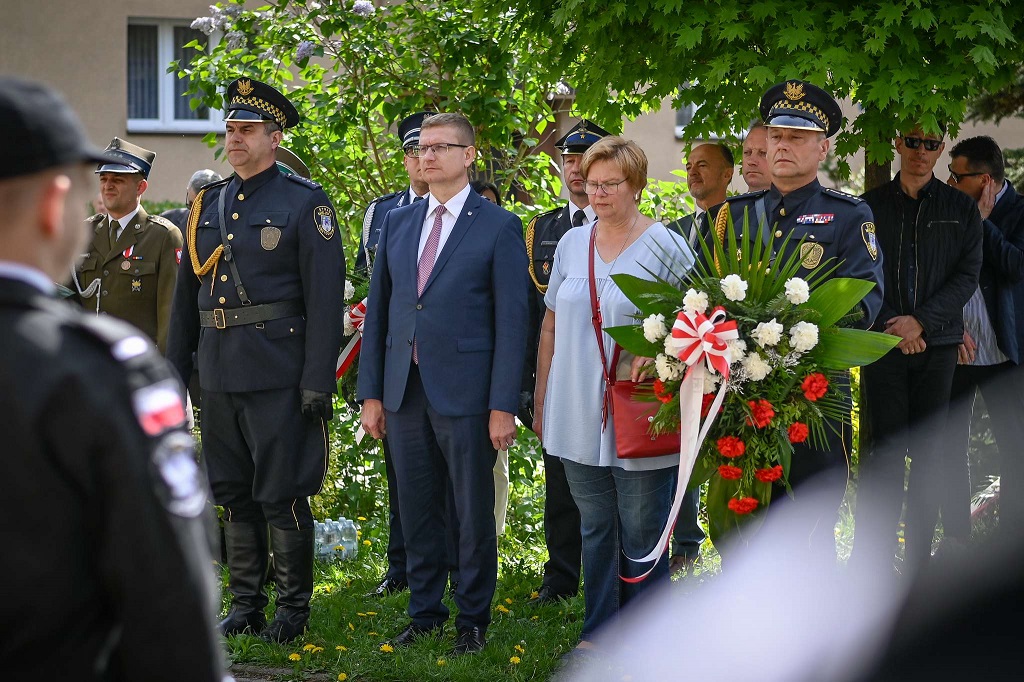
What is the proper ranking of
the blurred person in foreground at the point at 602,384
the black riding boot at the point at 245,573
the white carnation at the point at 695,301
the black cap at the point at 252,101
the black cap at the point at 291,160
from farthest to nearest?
the black cap at the point at 291,160
the black riding boot at the point at 245,573
the black cap at the point at 252,101
the blurred person in foreground at the point at 602,384
the white carnation at the point at 695,301

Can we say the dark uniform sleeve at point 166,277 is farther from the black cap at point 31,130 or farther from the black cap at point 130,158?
the black cap at point 31,130

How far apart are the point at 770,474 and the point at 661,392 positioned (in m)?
0.50

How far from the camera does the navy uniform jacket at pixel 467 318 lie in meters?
5.01

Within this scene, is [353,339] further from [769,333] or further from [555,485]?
[769,333]

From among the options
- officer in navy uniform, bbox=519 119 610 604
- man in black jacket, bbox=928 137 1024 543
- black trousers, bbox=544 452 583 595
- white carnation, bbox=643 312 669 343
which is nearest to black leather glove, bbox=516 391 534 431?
officer in navy uniform, bbox=519 119 610 604

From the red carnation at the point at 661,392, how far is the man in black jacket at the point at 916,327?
6.66 feet

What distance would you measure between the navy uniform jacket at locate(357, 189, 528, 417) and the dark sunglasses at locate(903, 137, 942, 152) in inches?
87.1

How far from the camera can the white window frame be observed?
1591cm

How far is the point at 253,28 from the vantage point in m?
8.23

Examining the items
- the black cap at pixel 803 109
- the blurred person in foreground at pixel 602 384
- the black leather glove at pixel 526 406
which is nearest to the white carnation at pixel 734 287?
the blurred person in foreground at pixel 602 384

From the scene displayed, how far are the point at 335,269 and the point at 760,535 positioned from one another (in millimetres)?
2153

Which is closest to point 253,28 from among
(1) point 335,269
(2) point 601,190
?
(1) point 335,269

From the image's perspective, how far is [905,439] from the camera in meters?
6.07

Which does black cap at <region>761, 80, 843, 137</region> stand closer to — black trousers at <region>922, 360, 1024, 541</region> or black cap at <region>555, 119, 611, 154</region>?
black cap at <region>555, 119, 611, 154</region>
